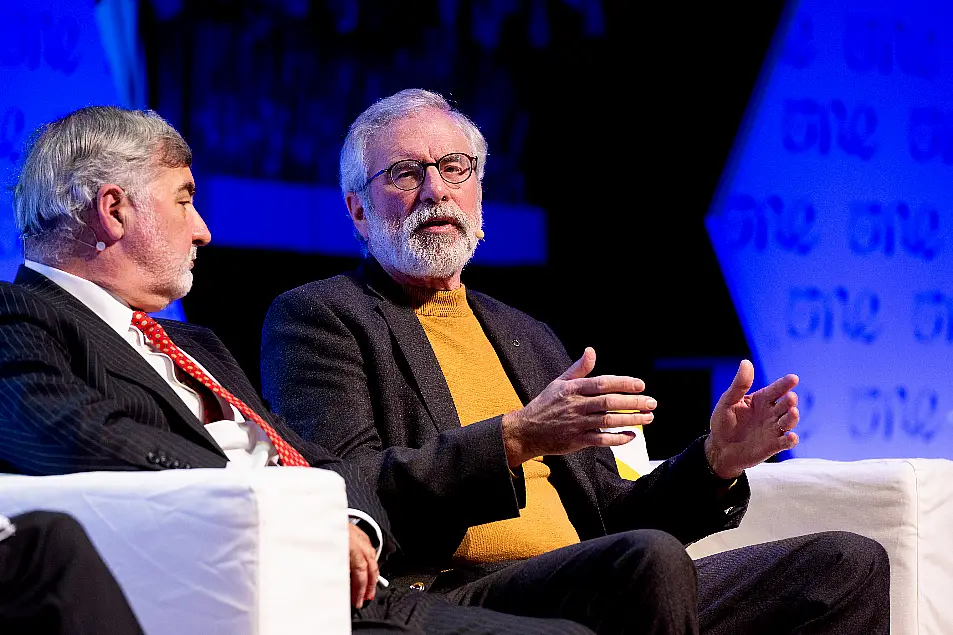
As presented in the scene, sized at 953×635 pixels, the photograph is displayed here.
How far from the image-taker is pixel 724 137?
14.2 feet

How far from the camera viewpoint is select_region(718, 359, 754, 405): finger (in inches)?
75.0

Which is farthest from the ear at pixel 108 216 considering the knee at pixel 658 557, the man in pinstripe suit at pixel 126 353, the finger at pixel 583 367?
the knee at pixel 658 557

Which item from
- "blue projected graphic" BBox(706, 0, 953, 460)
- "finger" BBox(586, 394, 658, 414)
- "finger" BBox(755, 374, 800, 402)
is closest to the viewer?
"finger" BBox(586, 394, 658, 414)

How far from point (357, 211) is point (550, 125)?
1646mm

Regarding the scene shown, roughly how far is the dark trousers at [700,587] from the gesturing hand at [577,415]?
0.17 metres

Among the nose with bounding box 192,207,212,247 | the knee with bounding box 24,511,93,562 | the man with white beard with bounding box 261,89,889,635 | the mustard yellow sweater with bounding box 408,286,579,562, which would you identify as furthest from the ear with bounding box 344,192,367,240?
the knee with bounding box 24,511,93,562

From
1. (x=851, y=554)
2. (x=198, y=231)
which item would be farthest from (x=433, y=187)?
(x=851, y=554)

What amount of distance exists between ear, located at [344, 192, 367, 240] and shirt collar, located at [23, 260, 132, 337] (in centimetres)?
77

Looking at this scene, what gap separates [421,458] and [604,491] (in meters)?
0.57

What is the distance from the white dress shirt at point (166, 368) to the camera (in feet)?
5.75

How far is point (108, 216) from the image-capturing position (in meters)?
1.80

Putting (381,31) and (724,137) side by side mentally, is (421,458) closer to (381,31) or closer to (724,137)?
(381,31)

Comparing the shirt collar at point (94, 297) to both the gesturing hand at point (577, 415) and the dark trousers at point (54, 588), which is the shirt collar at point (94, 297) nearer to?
the dark trousers at point (54, 588)

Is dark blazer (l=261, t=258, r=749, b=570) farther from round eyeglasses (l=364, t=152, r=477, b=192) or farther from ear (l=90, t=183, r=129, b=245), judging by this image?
ear (l=90, t=183, r=129, b=245)
